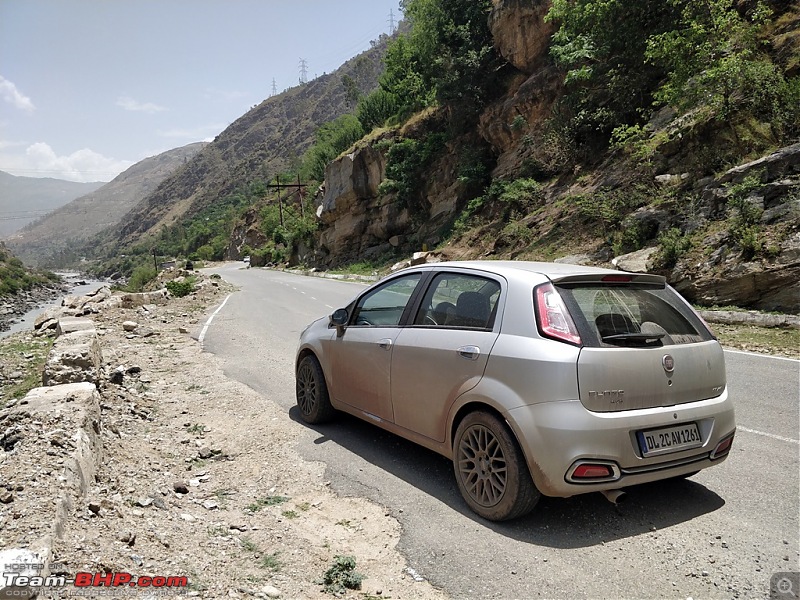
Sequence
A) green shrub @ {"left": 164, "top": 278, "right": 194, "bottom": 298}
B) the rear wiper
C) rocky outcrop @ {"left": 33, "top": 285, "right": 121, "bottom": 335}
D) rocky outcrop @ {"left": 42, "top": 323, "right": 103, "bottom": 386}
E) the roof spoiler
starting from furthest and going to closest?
green shrub @ {"left": 164, "top": 278, "right": 194, "bottom": 298} → rocky outcrop @ {"left": 33, "top": 285, "right": 121, "bottom": 335} → rocky outcrop @ {"left": 42, "top": 323, "right": 103, "bottom": 386} → the roof spoiler → the rear wiper

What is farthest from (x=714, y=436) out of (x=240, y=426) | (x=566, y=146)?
(x=566, y=146)

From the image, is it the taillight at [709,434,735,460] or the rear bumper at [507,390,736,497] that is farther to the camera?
the taillight at [709,434,735,460]

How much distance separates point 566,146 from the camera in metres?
23.2

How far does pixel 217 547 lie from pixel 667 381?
10.4 ft

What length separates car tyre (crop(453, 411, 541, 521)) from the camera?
361 centimetres

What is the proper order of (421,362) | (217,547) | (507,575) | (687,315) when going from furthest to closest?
(421,362)
(687,315)
(217,547)
(507,575)

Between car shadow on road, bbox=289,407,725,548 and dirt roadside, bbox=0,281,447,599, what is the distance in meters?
0.60

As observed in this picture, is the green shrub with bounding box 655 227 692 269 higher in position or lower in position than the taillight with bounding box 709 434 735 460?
higher

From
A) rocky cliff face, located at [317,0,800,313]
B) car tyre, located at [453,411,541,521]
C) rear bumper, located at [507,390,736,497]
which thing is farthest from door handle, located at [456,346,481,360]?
rocky cliff face, located at [317,0,800,313]

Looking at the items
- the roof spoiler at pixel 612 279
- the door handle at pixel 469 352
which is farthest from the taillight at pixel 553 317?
the door handle at pixel 469 352

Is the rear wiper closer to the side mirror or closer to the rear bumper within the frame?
the rear bumper

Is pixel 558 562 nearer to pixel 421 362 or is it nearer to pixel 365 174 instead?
pixel 421 362

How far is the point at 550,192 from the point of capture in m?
23.7

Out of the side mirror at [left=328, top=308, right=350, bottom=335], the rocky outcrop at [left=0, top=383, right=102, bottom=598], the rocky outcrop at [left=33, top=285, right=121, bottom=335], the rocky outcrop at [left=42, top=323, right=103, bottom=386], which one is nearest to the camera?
the rocky outcrop at [left=0, top=383, right=102, bottom=598]
